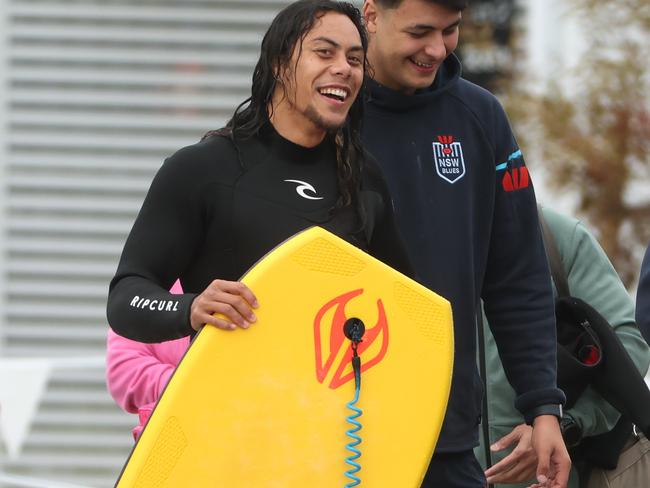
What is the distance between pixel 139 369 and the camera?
186 inches

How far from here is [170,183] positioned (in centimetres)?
342

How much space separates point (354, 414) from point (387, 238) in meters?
0.42

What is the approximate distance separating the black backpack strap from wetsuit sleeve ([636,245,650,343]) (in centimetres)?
73

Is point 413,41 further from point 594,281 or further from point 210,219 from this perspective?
point 594,281

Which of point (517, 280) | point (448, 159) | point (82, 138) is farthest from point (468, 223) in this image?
point (82, 138)

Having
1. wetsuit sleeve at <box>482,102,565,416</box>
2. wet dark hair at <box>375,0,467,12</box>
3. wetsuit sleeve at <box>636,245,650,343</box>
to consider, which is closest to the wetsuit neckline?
wet dark hair at <box>375,0,467,12</box>

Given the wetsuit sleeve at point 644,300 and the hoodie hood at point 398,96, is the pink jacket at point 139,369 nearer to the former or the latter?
the hoodie hood at point 398,96

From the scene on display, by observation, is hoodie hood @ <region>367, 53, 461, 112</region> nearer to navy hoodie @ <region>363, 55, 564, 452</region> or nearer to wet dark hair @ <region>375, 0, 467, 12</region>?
navy hoodie @ <region>363, 55, 564, 452</region>

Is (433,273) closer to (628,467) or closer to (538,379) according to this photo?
(538,379)

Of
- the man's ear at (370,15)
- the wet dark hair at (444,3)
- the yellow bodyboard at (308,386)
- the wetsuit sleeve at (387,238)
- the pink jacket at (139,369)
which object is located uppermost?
the wet dark hair at (444,3)

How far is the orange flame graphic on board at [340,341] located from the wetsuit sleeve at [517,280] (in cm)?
72

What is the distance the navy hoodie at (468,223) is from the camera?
3.86 meters

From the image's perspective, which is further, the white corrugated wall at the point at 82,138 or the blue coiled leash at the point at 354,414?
the white corrugated wall at the point at 82,138

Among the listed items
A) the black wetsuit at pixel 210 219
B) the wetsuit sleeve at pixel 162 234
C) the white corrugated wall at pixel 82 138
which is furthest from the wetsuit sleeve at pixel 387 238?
the white corrugated wall at pixel 82 138
